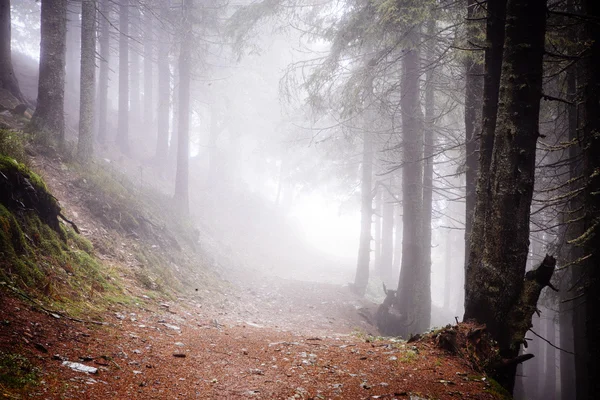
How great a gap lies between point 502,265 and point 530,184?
3.66 feet

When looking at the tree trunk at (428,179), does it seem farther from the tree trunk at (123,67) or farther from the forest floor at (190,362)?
the tree trunk at (123,67)

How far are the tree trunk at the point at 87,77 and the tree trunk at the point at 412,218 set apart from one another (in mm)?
10355

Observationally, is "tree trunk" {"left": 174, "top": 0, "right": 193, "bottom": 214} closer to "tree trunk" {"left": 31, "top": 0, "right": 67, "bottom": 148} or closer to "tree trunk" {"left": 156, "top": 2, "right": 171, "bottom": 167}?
"tree trunk" {"left": 156, "top": 2, "right": 171, "bottom": 167}

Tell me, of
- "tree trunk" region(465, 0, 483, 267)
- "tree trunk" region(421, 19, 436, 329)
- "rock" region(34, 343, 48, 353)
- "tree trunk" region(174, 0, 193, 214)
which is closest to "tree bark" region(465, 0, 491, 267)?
"tree trunk" region(465, 0, 483, 267)

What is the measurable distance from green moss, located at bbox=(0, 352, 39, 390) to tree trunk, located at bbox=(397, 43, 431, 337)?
853 centimetres

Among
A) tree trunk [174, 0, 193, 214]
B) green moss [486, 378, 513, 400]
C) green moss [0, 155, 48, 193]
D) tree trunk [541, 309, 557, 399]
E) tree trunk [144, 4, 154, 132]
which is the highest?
tree trunk [144, 4, 154, 132]

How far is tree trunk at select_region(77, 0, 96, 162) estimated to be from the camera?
10.5 metres

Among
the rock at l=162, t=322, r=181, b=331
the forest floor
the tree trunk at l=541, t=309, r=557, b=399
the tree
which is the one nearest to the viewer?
the forest floor

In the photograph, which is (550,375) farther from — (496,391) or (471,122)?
(496,391)

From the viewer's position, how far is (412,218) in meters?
9.48

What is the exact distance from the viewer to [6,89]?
10.4 metres

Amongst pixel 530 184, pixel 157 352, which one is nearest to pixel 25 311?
pixel 157 352

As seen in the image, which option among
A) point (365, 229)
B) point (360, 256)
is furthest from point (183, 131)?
point (360, 256)

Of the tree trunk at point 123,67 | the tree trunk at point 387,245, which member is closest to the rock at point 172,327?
the tree trunk at point 387,245
